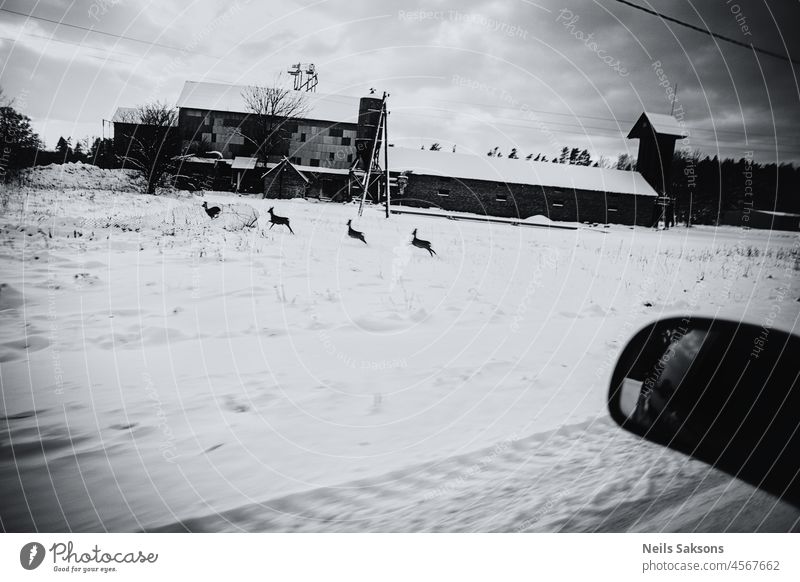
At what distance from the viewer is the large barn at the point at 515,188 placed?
1048 centimetres

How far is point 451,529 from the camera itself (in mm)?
2049

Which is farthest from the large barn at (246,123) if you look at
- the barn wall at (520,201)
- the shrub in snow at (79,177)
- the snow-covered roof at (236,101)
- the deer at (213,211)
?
the barn wall at (520,201)

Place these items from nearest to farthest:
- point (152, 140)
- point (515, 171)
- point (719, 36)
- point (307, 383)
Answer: point (307, 383) → point (719, 36) → point (152, 140) → point (515, 171)

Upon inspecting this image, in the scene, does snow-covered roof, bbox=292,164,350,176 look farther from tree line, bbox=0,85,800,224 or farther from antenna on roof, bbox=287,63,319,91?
antenna on roof, bbox=287,63,319,91

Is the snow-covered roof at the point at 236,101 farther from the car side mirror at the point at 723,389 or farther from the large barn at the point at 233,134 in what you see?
the car side mirror at the point at 723,389

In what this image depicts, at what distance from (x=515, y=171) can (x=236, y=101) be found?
10.3m

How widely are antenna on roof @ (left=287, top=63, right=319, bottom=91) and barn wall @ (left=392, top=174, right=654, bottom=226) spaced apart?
6139mm

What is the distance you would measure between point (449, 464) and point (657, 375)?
1161 millimetres

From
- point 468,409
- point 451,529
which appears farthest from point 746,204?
point 451,529

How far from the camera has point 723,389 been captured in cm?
189

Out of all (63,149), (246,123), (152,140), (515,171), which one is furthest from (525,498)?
(515,171)

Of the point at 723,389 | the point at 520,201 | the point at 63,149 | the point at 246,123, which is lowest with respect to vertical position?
the point at 723,389

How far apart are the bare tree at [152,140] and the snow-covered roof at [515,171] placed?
3.43 meters

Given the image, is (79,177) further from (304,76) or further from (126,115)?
(304,76)
